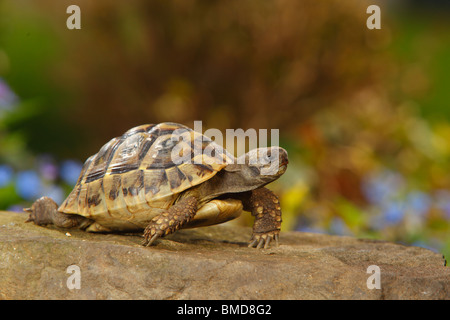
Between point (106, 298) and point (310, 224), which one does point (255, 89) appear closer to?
point (310, 224)

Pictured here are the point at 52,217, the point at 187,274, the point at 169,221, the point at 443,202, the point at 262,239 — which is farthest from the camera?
the point at 443,202

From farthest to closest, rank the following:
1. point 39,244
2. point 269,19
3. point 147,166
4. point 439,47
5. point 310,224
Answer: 1. point 439,47
2. point 269,19
3. point 310,224
4. point 147,166
5. point 39,244

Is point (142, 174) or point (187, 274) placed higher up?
point (142, 174)

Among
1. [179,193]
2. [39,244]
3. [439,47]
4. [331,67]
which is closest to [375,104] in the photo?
[331,67]

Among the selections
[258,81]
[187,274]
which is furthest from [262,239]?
[258,81]

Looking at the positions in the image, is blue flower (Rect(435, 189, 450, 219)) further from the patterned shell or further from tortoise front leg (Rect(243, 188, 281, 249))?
the patterned shell

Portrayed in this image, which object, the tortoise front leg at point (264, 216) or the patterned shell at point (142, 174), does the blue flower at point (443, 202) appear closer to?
the tortoise front leg at point (264, 216)

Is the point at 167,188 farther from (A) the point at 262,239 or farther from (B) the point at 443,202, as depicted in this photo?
(B) the point at 443,202
